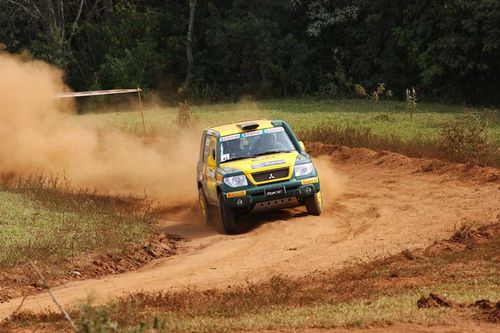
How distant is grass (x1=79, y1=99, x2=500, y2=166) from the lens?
26609mm

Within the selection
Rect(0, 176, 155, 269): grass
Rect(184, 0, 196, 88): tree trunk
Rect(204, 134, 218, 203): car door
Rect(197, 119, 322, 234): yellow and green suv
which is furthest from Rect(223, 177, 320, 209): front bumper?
Rect(184, 0, 196, 88): tree trunk

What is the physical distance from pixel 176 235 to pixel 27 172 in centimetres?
976

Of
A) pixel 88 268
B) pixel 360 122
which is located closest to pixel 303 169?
pixel 88 268

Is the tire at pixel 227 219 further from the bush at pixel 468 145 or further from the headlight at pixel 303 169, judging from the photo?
the bush at pixel 468 145

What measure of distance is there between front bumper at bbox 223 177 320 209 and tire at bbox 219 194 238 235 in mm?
184

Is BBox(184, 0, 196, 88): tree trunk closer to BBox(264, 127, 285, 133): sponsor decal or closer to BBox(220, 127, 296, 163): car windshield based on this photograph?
BBox(264, 127, 285, 133): sponsor decal

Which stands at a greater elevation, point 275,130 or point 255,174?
point 275,130

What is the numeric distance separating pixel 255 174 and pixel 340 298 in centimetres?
671

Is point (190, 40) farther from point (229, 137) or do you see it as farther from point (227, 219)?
point (227, 219)

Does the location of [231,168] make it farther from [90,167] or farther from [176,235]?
[90,167]

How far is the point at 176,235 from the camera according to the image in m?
18.7

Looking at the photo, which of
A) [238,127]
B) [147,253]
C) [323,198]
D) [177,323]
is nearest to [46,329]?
[177,323]

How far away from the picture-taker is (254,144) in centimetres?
1870

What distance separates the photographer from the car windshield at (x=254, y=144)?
729 inches
